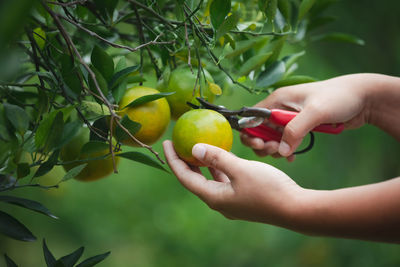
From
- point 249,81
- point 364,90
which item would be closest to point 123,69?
point 249,81

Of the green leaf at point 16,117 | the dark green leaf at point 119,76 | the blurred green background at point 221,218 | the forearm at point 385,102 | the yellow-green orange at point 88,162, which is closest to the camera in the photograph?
the green leaf at point 16,117

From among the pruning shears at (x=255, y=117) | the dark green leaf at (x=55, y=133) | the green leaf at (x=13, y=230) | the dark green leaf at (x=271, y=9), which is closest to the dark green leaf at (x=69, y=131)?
the dark green leaf at (x=55, y=133)

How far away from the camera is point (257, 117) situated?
820 millimetres

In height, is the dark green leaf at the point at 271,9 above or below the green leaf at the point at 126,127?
above

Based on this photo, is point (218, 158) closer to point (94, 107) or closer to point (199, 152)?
point (199, 152)

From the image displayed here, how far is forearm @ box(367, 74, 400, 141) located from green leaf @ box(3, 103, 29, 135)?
731 millimetres

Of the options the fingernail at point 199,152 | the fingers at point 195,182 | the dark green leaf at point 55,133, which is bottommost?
the fingers at point 195,182

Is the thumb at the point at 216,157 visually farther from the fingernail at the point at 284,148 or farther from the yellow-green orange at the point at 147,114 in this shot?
the fingernail at the point at 284,148

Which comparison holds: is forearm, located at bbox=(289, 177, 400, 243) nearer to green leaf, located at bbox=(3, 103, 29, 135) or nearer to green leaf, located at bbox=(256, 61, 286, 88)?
green leaf, located at bbox=(256, 61, 286, 88)

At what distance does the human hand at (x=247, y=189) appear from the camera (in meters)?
0.58

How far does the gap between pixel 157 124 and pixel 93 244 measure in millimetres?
1371

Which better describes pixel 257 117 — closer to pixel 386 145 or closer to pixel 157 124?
pixel 157 124

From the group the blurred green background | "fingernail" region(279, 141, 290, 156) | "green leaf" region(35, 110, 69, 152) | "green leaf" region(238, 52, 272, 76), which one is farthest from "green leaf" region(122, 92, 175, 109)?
the blurred green background

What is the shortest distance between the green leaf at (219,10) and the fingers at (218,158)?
20cm
